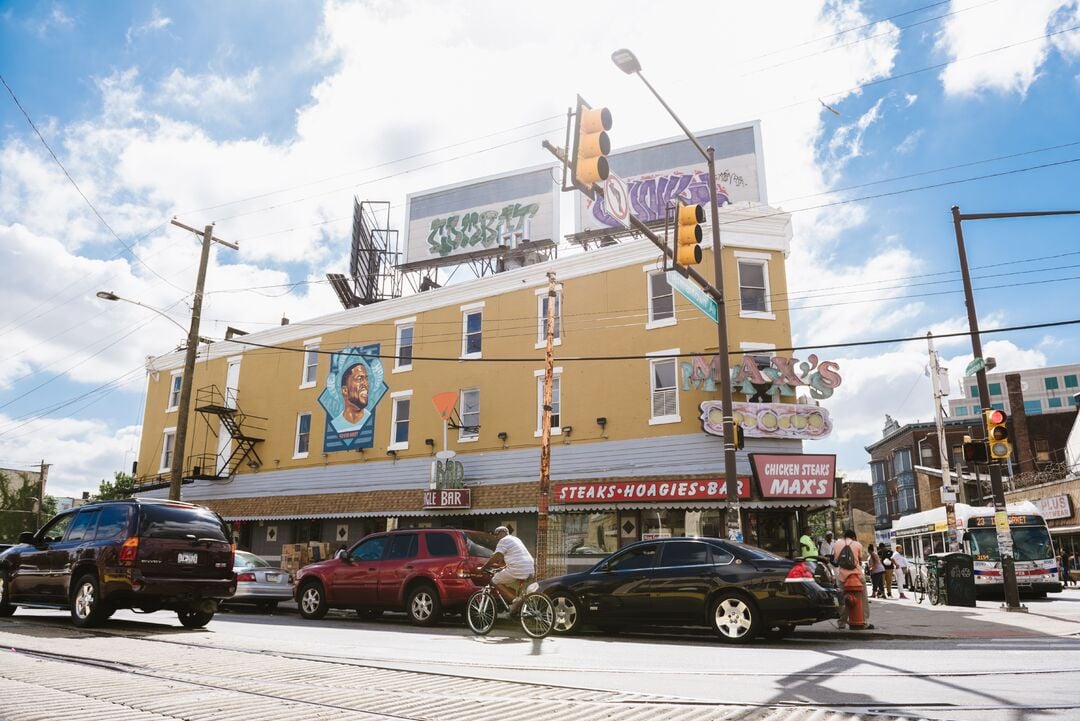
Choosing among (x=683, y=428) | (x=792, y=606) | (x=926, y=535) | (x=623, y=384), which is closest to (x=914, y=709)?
(x=792, y=606)

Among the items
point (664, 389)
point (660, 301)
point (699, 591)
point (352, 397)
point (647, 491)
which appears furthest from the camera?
point (352, 397)

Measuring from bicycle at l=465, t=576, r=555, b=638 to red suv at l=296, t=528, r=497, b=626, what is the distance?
1512mm

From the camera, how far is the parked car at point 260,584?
16.8 meters

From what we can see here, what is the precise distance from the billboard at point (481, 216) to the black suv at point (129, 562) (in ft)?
59.8

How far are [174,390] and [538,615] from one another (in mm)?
29061

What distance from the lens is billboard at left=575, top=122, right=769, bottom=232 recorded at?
24906 mm

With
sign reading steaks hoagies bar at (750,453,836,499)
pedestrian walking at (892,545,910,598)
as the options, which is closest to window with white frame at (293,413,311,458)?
sign reading steaks hoagies bar at (750,453,836,499)

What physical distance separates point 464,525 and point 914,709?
2037 cm

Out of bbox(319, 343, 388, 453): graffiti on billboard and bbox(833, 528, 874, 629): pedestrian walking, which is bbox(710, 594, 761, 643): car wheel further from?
bbox(319, 343, 388, 453): graffiti on billboard

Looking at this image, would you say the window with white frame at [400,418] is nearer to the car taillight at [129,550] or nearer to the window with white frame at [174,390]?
the window with white frame at [174,390]

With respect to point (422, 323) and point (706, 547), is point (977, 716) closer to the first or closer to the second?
point (706, 547)

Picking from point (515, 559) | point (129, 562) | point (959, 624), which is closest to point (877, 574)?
point (959, 624)

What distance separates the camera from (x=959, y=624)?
1354cm

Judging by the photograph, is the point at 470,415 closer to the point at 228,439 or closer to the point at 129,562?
the point at 228,439
